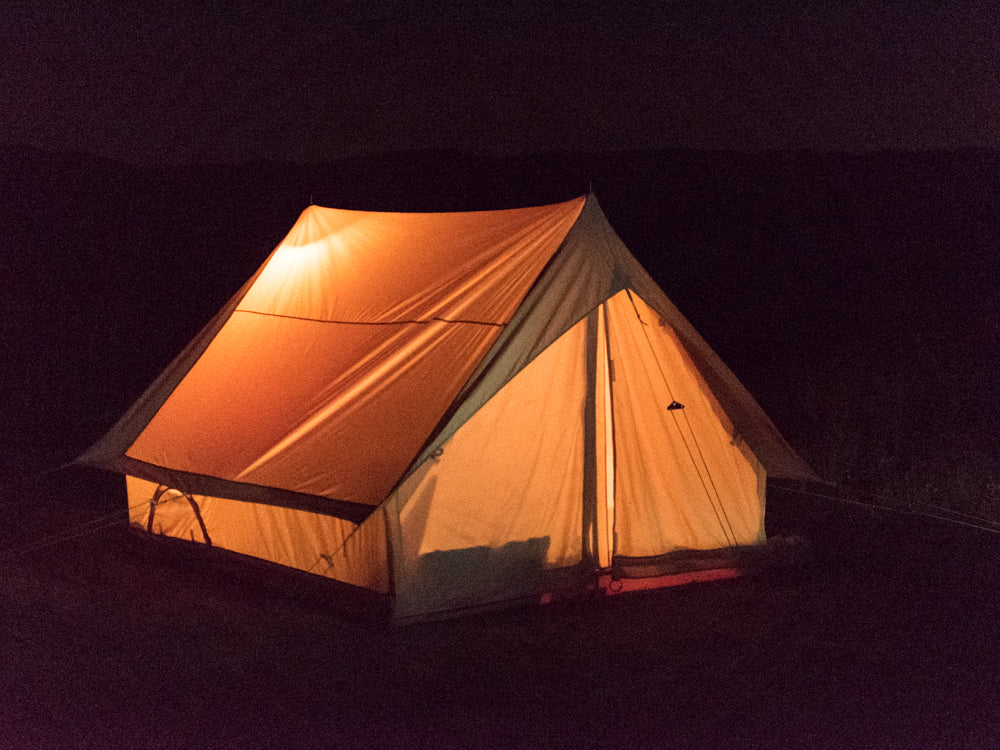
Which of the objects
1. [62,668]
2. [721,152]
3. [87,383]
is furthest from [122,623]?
[721,152]

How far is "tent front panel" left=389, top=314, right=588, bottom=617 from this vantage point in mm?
5961

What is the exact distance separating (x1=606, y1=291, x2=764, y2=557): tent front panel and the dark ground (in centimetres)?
37

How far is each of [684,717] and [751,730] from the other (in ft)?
0.91

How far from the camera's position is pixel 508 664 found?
523 centimetres

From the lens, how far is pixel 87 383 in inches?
614

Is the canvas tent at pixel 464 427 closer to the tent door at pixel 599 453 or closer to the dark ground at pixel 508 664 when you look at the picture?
the tent door at pixel 599 453

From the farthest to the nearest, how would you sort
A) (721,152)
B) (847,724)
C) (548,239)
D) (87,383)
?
(721,152), (87,383), (548,239), (847,724)

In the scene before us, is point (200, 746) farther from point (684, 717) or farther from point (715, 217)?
point (715, 217)

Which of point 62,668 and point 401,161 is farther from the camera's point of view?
point 401,161

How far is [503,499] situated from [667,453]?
44.5 inches

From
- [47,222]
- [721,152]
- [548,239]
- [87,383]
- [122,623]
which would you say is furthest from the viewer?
[721,152]

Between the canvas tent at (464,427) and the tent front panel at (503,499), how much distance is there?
0.04 feet

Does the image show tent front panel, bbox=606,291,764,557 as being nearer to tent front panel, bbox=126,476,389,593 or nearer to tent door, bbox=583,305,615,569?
tent door, bbox=583,305,615,569

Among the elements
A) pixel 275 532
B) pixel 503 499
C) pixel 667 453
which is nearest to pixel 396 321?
pixel 503 499
